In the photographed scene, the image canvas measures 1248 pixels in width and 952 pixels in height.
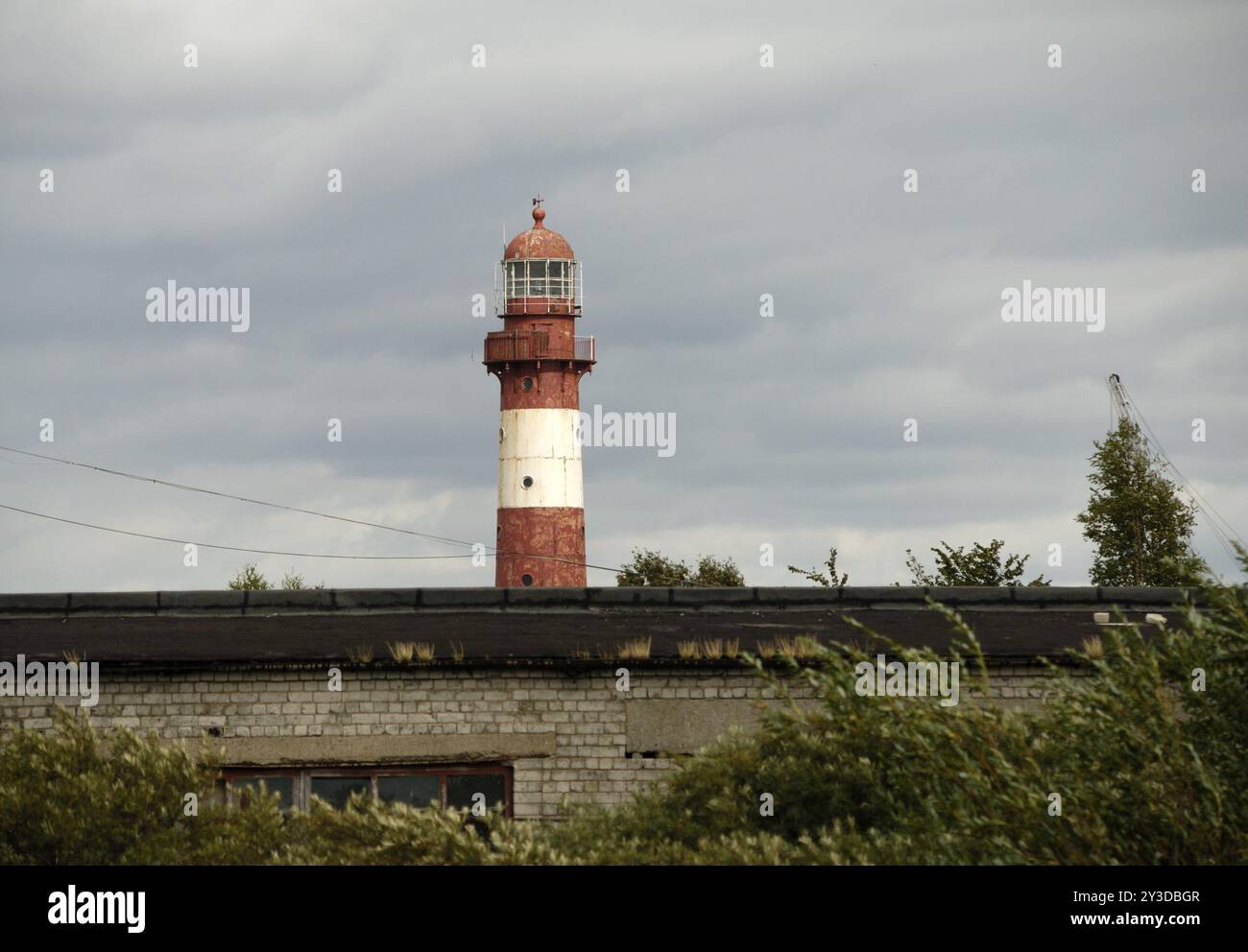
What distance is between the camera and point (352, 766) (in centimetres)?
1827

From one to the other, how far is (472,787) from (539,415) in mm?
28244

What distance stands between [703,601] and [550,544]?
76.3 feet

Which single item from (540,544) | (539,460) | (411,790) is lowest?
(411,790)

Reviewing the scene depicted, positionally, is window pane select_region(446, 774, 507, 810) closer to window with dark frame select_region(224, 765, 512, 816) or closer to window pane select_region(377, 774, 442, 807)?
window with dark frame select_region(224, 765, 512, 816)

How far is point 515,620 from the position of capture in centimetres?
2097

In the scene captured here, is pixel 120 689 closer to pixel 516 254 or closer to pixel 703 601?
pixel 703 601

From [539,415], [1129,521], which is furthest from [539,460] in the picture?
[1129,521]

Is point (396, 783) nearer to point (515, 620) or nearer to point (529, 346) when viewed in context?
point (515, 620)

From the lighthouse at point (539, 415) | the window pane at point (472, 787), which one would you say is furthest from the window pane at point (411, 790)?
the lighthouse at point (539, 415)

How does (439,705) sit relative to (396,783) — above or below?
above

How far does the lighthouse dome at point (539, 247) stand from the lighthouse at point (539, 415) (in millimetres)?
26

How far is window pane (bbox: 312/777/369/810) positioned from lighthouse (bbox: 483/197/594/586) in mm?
25263

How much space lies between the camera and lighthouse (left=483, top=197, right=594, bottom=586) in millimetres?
44969
